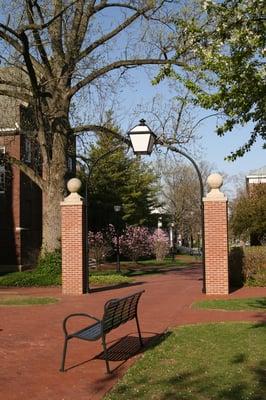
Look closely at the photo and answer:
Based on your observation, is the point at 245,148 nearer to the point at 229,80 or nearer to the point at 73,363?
the point at 229,80

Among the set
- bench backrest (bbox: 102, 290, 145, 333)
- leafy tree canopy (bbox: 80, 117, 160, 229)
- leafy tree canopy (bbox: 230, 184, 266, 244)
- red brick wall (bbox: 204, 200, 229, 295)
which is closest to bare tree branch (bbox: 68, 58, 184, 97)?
red brick wall (bbox: 204, 200, 229, 295)

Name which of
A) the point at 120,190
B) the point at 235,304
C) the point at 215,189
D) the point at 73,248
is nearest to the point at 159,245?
the point at 120,190

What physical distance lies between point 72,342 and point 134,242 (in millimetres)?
32674

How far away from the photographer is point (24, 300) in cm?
1552

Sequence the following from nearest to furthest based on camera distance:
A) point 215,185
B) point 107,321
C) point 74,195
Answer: point 107,321
point 215,185
point 74,195

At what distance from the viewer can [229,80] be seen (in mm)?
8211

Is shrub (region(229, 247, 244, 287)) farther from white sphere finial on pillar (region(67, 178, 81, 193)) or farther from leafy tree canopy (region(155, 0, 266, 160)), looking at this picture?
leafy tree canopy (region(155, 0, 266, 160))

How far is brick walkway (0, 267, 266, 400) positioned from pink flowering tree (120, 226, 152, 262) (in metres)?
24.4

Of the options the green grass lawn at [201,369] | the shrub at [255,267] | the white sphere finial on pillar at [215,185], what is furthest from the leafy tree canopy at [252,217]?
the green grass lawn at [201,369]

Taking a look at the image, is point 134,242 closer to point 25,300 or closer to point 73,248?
point 73,248

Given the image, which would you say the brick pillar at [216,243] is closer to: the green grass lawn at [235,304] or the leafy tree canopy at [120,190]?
the green grass lawn at [235,304]

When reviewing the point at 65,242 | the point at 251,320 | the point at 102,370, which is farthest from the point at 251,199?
the point at 102,370

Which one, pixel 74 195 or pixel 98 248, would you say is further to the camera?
pixel 98 248

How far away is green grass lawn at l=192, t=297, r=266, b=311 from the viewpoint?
13047 millimetres
